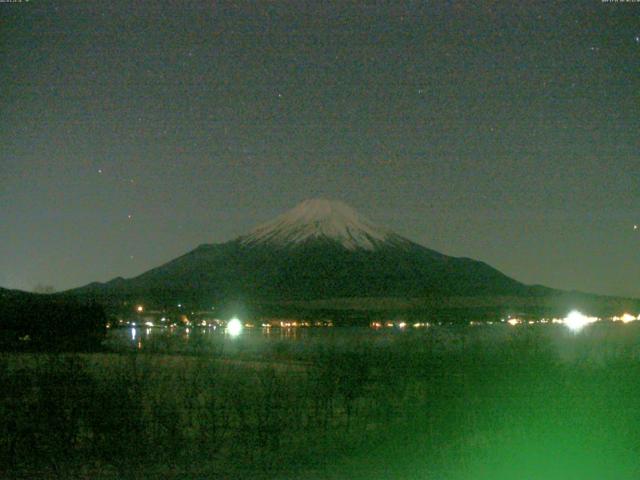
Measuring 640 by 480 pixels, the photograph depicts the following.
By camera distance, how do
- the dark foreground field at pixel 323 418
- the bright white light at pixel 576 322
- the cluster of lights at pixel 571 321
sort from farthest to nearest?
the bright white light at pixel 576 322 < the cluster of lights at pixel 571 321 < the dark foreground field at pixel 323 418

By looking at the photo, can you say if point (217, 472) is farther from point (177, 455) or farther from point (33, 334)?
point (33, 334)

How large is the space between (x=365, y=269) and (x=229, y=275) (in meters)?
18.1

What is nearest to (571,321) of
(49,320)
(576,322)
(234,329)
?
(576,322)

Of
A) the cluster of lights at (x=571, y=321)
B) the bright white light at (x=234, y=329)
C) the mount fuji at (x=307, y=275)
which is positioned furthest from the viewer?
the mount fuji at (x=307, y=275)

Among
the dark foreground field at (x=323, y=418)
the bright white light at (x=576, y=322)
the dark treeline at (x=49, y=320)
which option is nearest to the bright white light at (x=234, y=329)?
the dark treeline at (x=49, y=320)

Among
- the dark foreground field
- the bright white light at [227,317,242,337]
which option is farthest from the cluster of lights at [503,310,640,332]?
the bright white light at [227,317,242,337]

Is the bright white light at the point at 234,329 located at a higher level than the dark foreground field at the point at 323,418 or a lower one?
higher

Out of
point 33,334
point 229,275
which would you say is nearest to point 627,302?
point 33,334

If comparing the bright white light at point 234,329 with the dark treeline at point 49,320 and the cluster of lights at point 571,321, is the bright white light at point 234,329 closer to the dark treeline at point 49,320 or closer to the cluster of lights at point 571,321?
the dark treeline at point 49,320

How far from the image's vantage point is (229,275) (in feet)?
410

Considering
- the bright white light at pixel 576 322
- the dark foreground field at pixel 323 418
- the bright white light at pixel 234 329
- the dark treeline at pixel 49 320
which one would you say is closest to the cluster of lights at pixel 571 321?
the bright white light at pixel 576 322

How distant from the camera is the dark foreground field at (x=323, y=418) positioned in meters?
10.9

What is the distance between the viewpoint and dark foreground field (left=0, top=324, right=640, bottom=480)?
Answer: 1095 cm

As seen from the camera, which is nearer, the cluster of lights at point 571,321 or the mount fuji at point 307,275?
the cluster of lights at point 571,321
